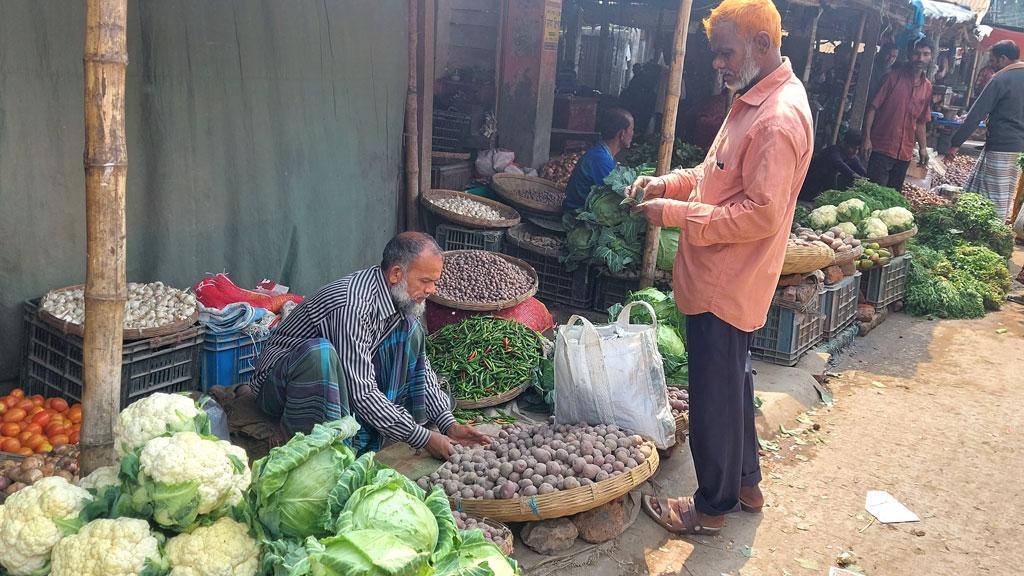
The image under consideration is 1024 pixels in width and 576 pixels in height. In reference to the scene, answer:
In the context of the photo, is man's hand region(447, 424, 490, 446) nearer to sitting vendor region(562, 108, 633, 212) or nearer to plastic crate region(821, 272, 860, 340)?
sitting vendor region(562, 108, 633, 212)

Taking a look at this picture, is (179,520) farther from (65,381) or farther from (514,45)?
(514,45)

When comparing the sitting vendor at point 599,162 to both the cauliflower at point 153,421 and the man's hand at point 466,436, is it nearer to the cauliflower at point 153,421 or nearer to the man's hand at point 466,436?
the man's hand at point 466,436

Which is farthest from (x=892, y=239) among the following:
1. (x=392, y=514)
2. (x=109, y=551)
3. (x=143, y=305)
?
(x=109, y=551)

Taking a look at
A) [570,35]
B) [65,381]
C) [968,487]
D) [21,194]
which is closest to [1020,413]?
[968,487]

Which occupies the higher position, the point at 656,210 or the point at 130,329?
the point at 656,210

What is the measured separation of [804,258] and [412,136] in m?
3.26

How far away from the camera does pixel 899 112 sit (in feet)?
33.3

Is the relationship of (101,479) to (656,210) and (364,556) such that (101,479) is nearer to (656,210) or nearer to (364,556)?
(364,556)

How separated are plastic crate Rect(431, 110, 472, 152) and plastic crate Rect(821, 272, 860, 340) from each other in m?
4.40

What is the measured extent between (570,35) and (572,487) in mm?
14151

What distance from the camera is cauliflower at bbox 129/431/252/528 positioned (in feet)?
6.42

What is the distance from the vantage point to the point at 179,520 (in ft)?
6.52

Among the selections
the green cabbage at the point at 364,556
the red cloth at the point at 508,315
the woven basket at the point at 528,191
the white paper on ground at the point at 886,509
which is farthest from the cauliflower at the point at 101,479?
the woven basket at the point at 528,191

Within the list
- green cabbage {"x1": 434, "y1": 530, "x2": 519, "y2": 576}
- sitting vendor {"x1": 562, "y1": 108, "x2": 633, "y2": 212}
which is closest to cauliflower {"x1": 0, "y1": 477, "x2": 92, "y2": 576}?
green cabbage {"x1": 434, "y1": 530, "x2": 519, "y2": 576}
